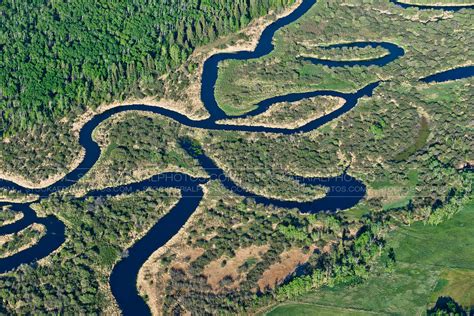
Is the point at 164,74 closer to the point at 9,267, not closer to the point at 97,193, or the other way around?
the point at 97,193

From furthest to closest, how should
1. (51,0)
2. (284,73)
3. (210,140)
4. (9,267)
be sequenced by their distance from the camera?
1. (51,0)
2. (284,73)
3. (210,140)
4. (9,267)

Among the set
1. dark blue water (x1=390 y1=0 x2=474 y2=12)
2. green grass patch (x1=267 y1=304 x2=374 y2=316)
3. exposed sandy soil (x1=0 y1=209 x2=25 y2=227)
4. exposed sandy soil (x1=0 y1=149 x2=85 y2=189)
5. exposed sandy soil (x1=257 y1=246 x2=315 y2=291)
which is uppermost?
dark blue water (x1=390 y1=0 x2=474 y2=12)

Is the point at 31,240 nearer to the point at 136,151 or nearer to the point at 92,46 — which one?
the point at 136,151

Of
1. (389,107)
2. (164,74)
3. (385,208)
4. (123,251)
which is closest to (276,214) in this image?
(385,208)

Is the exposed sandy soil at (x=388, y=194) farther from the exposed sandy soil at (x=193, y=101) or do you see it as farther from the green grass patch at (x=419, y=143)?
the exposed sandy soil at (x=193, y=101)

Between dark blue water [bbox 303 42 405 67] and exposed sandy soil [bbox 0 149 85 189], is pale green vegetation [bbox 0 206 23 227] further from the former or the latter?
dark blue water [bbox 303 42 405 67]

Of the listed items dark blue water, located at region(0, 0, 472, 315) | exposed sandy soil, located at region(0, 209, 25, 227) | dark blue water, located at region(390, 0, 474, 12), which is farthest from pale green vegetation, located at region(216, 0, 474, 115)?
exposed sandy soil, located at region(0, 209, 25, 227)
